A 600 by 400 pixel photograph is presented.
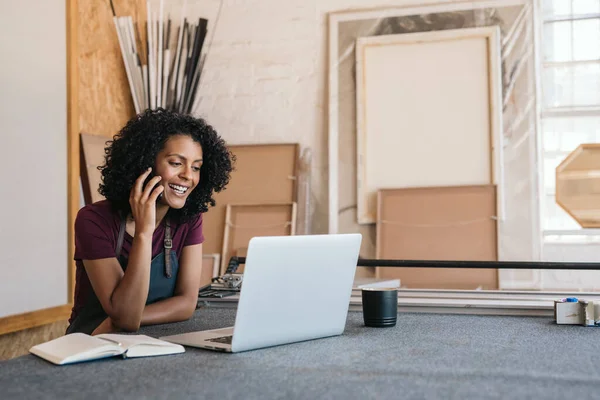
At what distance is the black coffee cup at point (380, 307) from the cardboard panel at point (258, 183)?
290 cm

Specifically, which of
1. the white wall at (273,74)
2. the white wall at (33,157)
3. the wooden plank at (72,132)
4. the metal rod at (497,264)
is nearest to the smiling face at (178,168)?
the metal rod at (497,264)

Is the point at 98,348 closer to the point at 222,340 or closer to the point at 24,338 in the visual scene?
the point at 222,340

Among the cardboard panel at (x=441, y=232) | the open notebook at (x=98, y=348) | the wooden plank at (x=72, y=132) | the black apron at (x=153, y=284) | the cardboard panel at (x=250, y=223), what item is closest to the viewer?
the open notebook at (x=98, y=348)

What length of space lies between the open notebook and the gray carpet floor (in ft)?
0.05

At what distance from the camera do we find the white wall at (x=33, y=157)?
3.57m

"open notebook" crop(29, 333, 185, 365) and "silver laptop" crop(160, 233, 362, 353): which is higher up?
"silver laptop" crop(160, 233, 362, 353)

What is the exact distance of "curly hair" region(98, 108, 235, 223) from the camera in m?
2.13

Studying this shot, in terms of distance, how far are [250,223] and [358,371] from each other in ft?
11.4

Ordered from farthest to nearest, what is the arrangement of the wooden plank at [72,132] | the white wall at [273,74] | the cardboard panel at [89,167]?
1. the white wall at [273,74]
2. the cardboard panel at [89,167]
3. the wooden plank at [72,132]

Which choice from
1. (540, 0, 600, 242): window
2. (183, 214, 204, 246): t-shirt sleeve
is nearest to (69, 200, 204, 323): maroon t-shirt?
(183, 214, 204, 246): t-shirt sleeve

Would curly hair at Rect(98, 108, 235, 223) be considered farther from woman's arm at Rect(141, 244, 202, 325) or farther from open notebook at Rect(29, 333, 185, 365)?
open notebook at Rect(29, 333, 185, 365)

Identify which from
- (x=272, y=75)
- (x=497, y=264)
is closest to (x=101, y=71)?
(x=272, y=75)

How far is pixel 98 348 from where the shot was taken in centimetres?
131

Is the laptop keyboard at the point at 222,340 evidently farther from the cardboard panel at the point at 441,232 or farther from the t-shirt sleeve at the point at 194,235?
the cardboard panel at the point at 441,232
